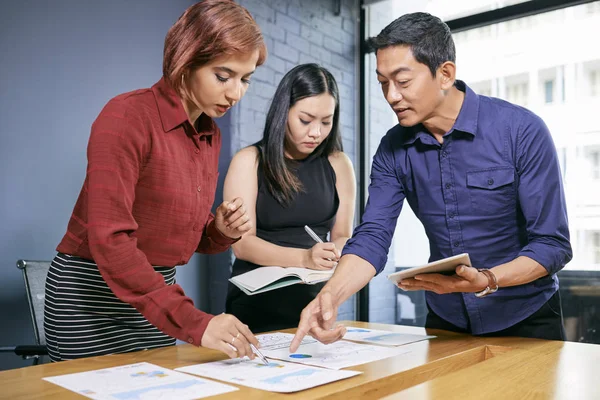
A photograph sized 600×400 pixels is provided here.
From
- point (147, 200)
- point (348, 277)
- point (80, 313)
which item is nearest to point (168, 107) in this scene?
point (147, 200)

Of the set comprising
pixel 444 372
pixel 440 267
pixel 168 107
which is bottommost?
pixel 444 372

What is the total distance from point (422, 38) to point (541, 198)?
1.69 feet

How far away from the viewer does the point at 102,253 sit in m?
1.09

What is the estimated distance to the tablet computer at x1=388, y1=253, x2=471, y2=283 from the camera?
3.86 ft

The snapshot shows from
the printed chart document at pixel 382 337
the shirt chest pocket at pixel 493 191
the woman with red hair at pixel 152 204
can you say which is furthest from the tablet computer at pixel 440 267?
the woman with red hair at pixel 152 204

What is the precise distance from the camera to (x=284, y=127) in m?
2.02

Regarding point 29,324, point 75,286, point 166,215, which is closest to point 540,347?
point 166,215

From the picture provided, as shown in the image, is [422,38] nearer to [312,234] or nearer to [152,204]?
[312,234]

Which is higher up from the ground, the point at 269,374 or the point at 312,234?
the point at 312,234

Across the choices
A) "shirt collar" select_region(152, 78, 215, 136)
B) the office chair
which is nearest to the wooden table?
"shirt collar" select_region(152, 78, 215, 136)

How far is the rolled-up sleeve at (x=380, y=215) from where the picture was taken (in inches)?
59.8

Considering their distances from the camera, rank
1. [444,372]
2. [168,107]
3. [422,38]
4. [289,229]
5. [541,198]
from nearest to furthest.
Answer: [444,372], [168,107], [541,198], [422,38], [289,229]

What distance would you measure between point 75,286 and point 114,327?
0.13 m

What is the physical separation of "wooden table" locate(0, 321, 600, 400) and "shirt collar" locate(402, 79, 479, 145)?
55 cm
